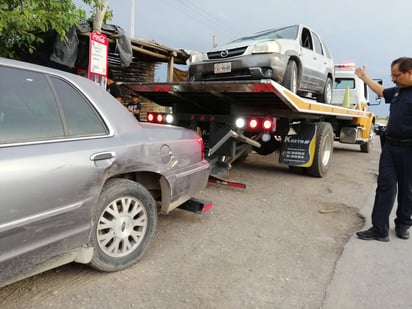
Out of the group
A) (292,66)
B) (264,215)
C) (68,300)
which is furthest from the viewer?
(292,66)

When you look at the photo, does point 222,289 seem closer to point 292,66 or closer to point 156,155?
point 156,155

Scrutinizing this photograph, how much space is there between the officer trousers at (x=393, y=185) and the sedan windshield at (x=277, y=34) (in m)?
3.71

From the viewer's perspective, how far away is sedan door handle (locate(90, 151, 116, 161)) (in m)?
2.38

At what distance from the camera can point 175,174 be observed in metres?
3.21

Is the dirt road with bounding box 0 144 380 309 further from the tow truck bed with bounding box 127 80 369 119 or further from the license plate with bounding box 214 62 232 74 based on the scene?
the license plate with bounding box 214 62 232 74

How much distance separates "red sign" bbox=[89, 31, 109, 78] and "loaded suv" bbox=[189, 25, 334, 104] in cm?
159

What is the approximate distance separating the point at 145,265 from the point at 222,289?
0.71 m

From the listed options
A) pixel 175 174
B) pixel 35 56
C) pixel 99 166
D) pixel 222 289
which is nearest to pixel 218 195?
pixel 175 174

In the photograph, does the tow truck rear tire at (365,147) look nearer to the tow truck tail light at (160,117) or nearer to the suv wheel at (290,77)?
the suv wheel at (290,77)

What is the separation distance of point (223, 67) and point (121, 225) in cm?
395

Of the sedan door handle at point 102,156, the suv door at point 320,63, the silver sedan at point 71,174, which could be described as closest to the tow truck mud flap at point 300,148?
the suv door at point 320,63

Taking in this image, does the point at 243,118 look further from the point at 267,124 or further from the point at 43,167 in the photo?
the point at 43,167

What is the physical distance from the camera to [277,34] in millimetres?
6930

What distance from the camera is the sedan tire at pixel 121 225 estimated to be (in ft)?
8.50
